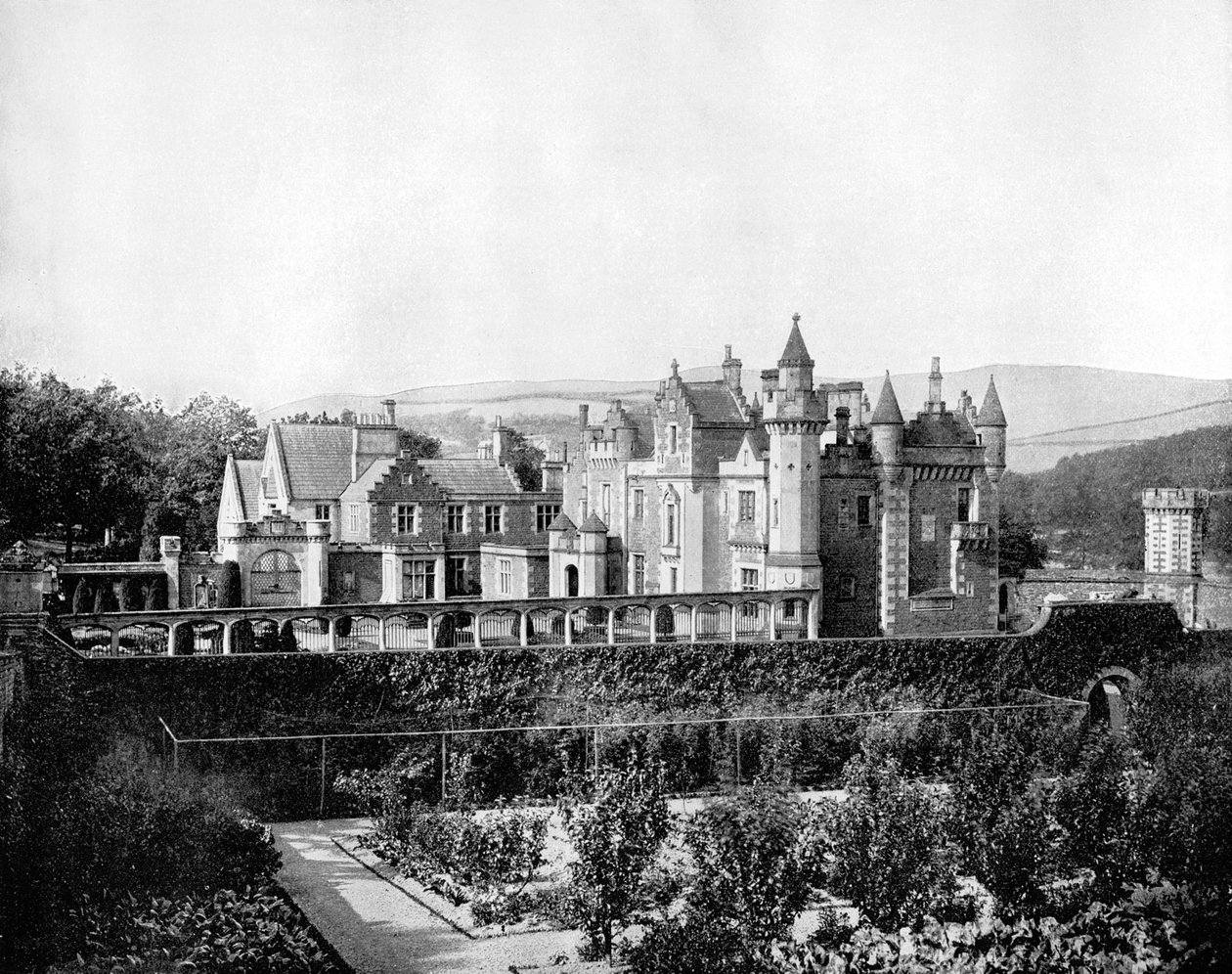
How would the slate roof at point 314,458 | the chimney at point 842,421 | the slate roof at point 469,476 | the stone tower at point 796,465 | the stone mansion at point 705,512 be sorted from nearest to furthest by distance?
1. the stone tower at point 796,465
2. the stone mansion at point 705,512
3. the chimney at point 842,421
4. the slate roof at point 314,458
5. the slate roof at point 469,476

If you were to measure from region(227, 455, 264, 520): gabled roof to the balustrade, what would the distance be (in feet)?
28.3

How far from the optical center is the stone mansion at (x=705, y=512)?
39.9 meters

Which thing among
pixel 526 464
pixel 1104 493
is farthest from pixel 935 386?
pixel 526 464

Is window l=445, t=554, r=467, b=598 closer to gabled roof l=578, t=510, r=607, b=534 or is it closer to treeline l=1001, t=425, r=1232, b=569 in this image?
gabled roof l=578, t=510, r=607, b=534

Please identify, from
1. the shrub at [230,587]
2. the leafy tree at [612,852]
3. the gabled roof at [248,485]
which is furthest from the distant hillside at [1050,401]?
the leafy tree at [612,852]

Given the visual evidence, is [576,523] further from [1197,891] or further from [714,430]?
[1197,891]

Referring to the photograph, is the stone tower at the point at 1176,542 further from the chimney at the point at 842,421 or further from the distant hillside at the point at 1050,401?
the chimney at the point at 842,421

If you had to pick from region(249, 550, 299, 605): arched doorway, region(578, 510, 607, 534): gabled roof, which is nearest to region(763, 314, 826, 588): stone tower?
region(578, 510, 607, 534): gabled roof

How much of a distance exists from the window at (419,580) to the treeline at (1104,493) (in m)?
32.4

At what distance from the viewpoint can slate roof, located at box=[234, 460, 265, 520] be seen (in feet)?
152

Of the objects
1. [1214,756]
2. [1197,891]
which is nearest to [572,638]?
[1214,756]

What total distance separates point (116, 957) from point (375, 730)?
16033 millimetres

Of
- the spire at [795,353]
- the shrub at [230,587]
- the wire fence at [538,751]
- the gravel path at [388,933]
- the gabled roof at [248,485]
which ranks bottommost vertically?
the gravel path at [388,933]

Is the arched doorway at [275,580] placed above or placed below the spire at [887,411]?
below
